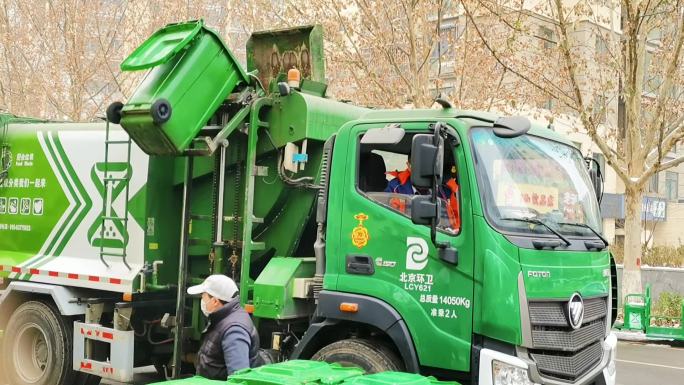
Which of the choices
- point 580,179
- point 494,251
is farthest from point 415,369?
point 580,179

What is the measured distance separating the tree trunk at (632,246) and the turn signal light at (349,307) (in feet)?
38.0

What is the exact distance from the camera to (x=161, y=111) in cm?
599

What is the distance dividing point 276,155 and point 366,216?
4.12 ft

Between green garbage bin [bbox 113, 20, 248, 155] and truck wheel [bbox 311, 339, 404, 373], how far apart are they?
6.45 feet

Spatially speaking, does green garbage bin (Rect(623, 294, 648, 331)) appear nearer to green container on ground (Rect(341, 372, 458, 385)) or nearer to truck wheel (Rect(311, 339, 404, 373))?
truck wheel (Rect(311, 339, 404, 373))

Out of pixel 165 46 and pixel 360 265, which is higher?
pixel 165 46

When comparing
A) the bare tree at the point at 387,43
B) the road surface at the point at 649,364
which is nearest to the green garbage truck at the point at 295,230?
the road surface at the point at 649,364

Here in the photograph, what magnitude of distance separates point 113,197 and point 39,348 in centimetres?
181

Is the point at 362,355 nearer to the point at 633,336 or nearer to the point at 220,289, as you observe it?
the point at 220,289

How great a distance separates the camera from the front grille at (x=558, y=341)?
5.02m

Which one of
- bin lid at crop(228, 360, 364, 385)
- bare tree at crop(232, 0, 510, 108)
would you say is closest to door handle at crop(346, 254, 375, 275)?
bin lid at crop(228, 360, 364, 385)

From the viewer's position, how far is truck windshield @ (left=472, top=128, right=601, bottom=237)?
16.9ft

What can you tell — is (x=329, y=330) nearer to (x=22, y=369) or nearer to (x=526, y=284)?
(x=526, y=284)

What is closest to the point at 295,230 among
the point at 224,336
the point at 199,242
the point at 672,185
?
the point at 199,242
